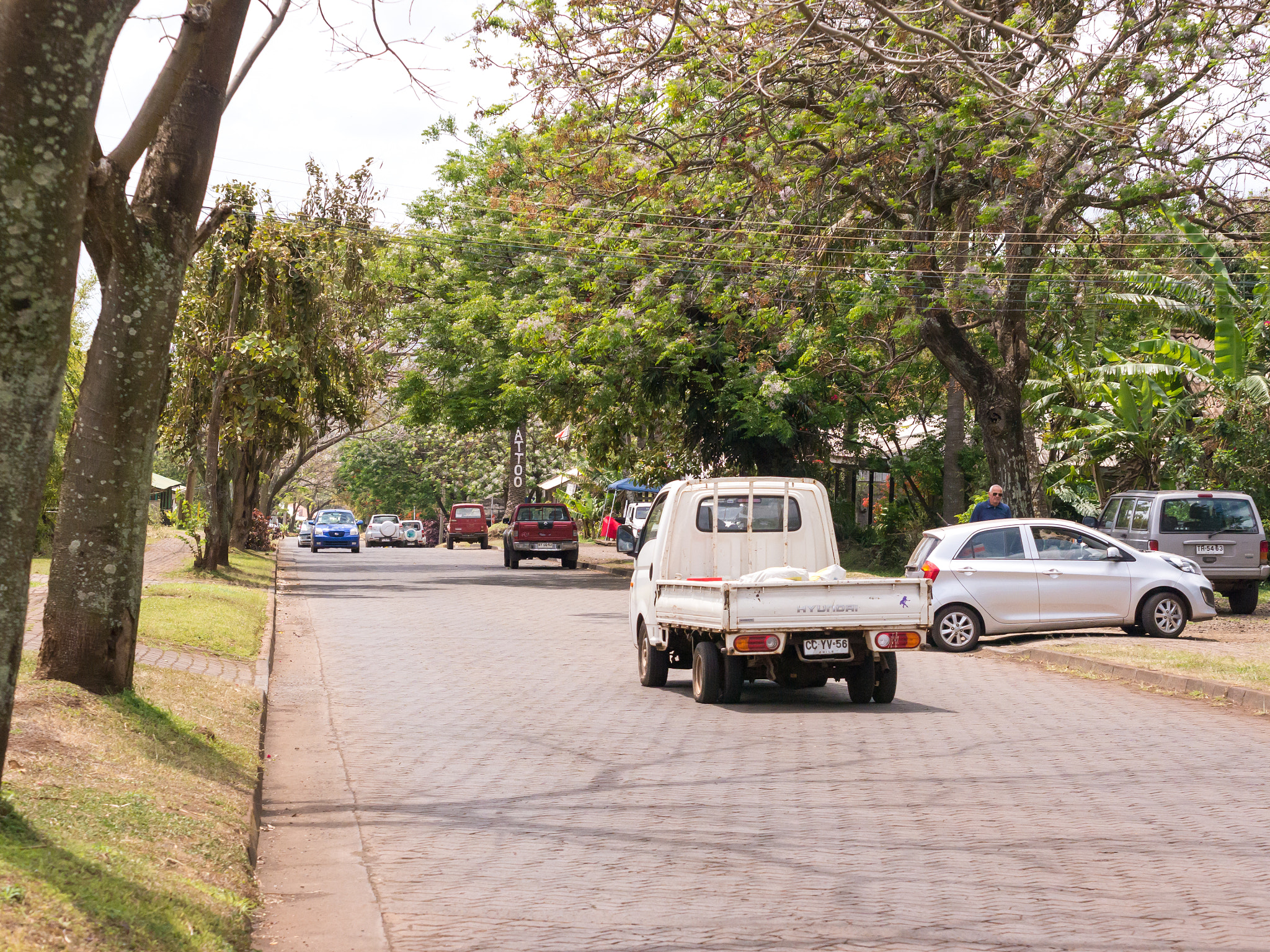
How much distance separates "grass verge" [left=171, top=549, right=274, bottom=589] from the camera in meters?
23.8

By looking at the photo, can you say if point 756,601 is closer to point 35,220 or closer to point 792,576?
point 792,576

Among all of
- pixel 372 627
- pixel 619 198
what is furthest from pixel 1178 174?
pixel 372 627

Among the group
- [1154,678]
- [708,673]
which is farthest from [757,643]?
[1154,678]

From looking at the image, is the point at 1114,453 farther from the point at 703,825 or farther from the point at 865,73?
the point at 703,825

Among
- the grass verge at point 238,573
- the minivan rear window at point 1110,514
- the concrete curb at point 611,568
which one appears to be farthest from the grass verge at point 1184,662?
the concrete curb at point 611,568

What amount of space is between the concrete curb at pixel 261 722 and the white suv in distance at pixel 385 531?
4843 centimetres

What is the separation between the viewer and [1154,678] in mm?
13000

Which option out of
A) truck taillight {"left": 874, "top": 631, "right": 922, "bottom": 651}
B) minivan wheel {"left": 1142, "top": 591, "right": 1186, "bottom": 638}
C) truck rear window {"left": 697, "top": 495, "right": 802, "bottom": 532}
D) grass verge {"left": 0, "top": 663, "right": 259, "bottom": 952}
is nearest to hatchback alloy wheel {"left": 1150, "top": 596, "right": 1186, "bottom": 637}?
minivan wheel {"left": 1142, "top": 591, "right": 1186, "bottom": 638}

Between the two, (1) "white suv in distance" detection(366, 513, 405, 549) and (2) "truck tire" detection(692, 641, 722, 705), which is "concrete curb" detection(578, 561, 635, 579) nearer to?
(2) "truck tire" detection(692, 641, 722, 705)

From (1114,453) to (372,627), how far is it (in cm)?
1792

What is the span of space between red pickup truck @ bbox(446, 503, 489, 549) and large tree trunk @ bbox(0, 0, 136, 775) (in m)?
54.1

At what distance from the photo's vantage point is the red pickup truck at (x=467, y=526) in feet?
194

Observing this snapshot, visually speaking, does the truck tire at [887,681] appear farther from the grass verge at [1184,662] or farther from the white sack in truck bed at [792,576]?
the grass verge at [1184,662]

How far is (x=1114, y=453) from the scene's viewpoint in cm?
2891
